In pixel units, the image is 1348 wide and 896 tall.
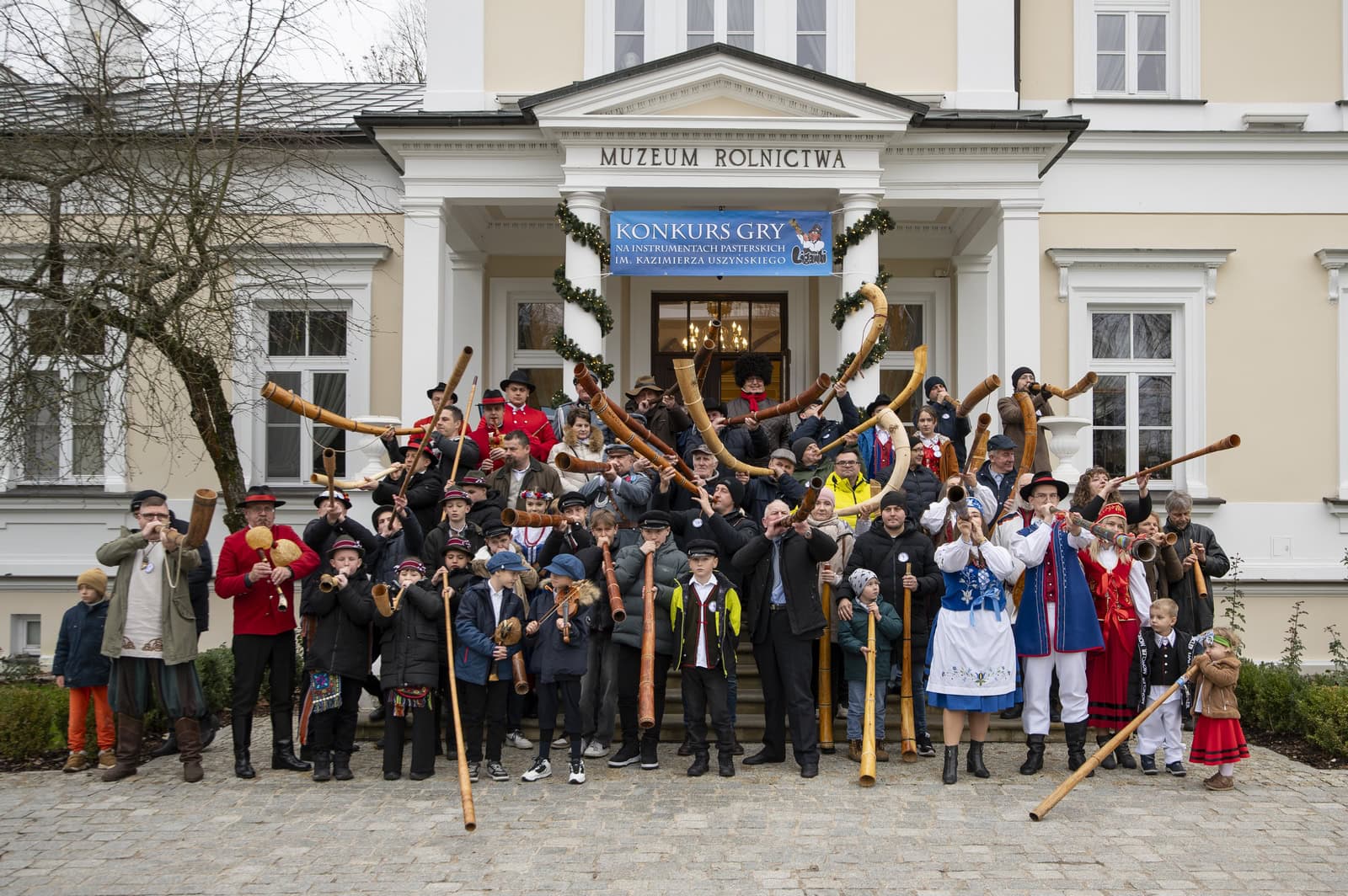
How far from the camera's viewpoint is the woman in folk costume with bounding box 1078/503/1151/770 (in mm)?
8195

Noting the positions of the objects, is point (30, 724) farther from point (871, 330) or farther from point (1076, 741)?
point (1076, 741)

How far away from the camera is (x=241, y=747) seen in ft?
26.2

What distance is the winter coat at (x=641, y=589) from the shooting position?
8.05 m

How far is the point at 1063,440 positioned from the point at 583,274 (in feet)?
17.6

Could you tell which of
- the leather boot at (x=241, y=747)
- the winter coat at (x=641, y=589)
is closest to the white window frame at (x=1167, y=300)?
the winter coat at (x=641, y=589)

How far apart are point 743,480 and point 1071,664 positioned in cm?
288

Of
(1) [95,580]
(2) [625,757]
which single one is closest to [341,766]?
(2) [625,757]

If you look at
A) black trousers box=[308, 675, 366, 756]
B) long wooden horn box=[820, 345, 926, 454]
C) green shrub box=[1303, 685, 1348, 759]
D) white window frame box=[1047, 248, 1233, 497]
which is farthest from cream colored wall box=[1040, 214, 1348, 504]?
black trousers box=[308, 675, 366, 756]

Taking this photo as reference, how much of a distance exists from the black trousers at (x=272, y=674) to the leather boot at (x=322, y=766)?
12.4 inches

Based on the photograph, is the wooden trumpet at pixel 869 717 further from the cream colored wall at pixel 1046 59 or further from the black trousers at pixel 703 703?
the cream colored wall at pixel 1046 59

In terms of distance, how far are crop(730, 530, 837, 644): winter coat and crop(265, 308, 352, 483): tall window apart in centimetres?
771

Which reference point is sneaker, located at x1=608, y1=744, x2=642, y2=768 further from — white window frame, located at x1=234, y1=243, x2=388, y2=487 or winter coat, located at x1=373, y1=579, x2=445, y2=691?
white window frame, located at x1=234, y1=243, x2=388, y2=487

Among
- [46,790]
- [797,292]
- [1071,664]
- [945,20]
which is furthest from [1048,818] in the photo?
[945,20]

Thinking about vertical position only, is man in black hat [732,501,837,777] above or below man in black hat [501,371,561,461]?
below
